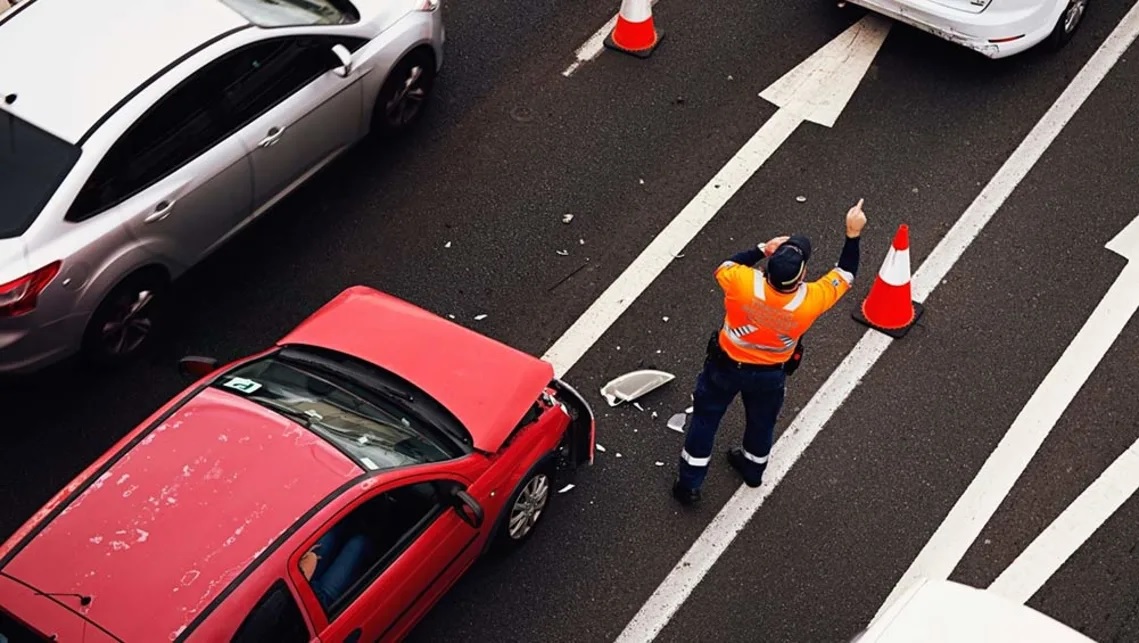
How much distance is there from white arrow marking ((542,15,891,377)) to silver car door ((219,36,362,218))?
206 cm

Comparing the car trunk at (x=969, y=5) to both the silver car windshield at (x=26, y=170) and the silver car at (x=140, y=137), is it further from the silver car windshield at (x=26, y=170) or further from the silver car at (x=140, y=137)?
the silver car windshield at (x=26, y=170)

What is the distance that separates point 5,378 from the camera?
25.2 ft

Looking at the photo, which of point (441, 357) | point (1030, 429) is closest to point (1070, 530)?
point (1030, 429)

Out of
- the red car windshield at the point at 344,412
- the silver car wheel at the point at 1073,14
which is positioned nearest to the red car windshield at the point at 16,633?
the red car windshield at the point at 344,412

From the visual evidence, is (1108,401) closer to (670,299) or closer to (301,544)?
(670,299)

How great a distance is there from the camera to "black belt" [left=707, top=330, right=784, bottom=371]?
6.98 meters

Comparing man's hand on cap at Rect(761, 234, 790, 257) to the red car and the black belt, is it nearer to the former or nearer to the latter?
the black belt

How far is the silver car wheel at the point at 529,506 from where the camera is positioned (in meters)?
7.11

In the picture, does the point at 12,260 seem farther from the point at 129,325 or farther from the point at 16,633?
the point at 16,633

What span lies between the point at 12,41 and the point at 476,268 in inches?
123

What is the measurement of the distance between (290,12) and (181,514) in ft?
13.1

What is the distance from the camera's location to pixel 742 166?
9461 mm

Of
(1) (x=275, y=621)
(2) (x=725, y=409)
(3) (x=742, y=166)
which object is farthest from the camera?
(3) (x=742, y=166)

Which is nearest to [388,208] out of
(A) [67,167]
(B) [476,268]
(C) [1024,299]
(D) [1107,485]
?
(B) [476,268]
